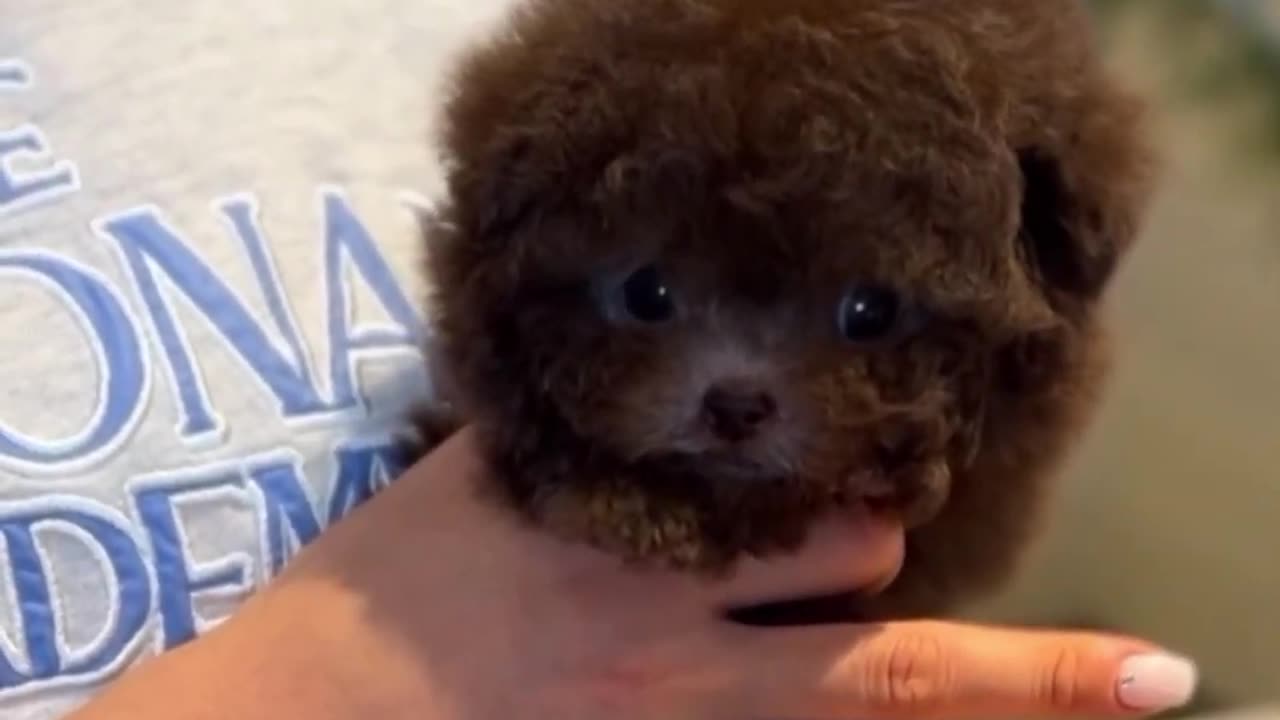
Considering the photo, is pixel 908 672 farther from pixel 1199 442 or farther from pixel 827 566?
pixel 1199 442

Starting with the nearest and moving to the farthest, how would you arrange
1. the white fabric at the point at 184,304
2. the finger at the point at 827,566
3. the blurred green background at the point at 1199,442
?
the finger at the point at 827,566
the white fabric at the point at 184,304
the blurred green background at the point at 1199,442

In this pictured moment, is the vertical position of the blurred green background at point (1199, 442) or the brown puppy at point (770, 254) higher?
the brown puppy at point (770, 254)

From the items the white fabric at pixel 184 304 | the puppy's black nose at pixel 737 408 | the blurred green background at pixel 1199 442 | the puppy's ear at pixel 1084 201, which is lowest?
the blurred green background at pixel 1199 442

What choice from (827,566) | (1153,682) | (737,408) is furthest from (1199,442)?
(737,408)

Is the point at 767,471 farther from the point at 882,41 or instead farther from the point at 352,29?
the point at 352,29

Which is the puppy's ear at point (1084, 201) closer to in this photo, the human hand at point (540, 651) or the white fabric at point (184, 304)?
the human hand at point (540, 651)

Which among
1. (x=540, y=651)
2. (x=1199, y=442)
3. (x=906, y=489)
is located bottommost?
(x=1199, y=442)

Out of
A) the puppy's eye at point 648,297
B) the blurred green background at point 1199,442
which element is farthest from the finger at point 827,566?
the blurred green background at point 1199,442

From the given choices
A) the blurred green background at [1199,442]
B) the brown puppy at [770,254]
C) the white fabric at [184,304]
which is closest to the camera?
the brown puppy at [770,254]

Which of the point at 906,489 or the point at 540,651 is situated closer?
the point at 906,489
